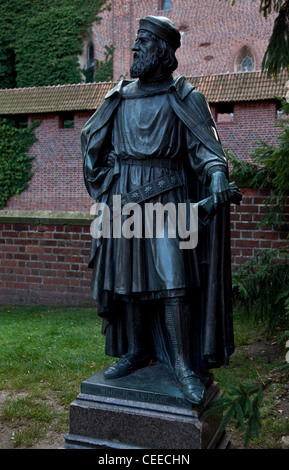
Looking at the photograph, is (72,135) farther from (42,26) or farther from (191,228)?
(191,228)

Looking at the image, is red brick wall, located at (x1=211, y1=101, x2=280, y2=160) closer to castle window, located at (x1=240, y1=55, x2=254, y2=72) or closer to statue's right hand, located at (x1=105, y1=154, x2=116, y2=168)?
castle window, located at (x1=240, y1=55, x2=254, y2=72)

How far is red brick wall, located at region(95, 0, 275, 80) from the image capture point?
2025 cm

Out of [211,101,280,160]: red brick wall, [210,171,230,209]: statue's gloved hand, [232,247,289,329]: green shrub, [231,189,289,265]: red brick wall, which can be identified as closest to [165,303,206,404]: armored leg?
[210,171,230,209]: statue's gloved hand

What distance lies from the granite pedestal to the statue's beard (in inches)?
71.1

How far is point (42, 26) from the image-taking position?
20859 mm

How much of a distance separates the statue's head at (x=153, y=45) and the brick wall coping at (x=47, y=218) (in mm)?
4922

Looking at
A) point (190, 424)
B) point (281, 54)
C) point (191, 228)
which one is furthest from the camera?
point (281, 54)

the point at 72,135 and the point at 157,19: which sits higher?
the point at 72,135

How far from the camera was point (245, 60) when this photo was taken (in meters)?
21.0

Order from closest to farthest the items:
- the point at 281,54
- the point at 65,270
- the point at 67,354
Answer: the point at 281,54 → the point at 67,354 → the point at 65,270

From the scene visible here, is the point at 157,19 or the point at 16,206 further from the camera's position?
the point at 16,206
